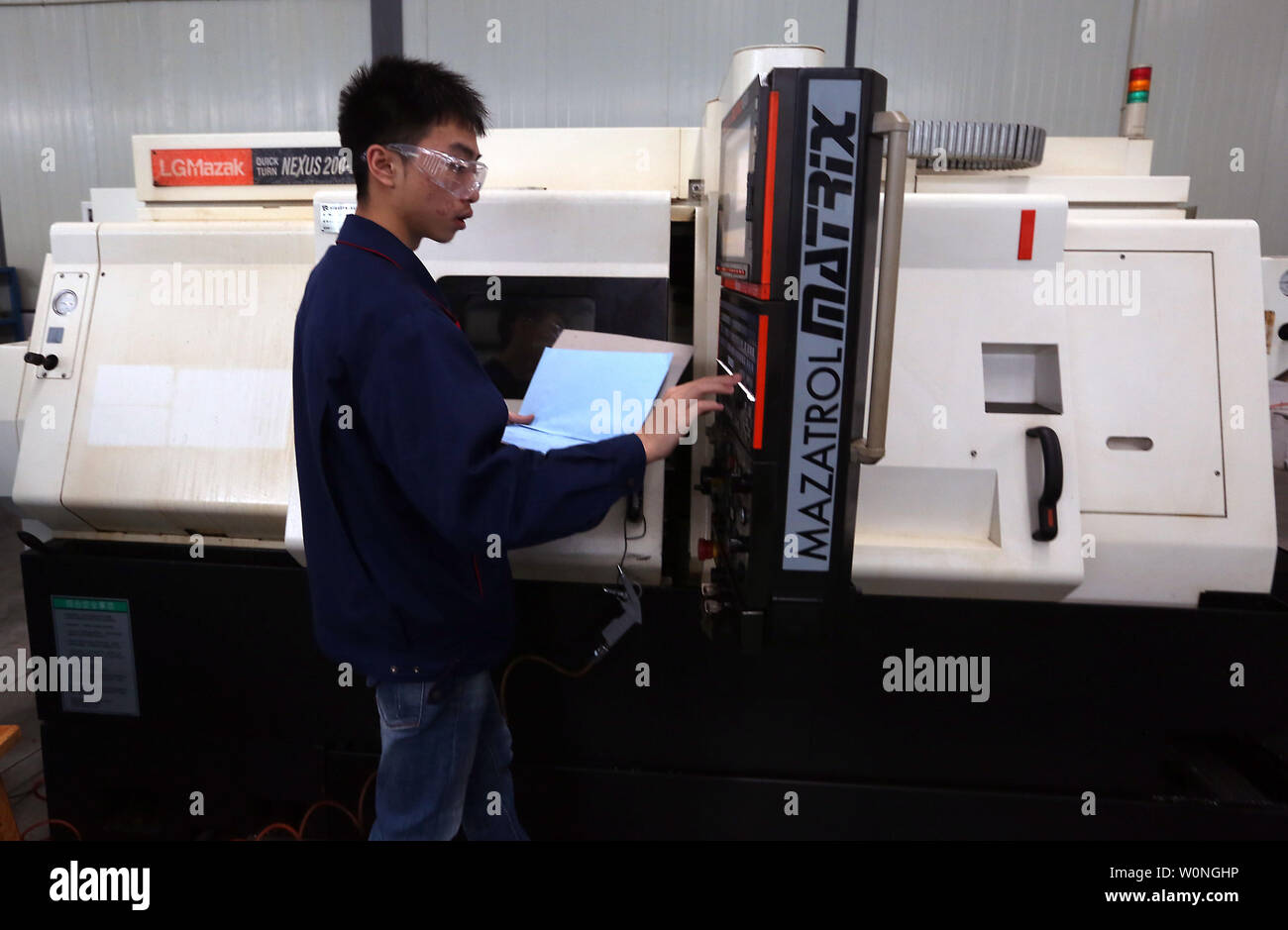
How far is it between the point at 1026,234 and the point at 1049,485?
21.7 inches

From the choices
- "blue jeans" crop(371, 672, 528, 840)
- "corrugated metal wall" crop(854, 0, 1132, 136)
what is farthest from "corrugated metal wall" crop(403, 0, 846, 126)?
"blue jeans" crop(371, 672, 528, 840)

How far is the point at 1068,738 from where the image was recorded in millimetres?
1752

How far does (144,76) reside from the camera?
5957 mm

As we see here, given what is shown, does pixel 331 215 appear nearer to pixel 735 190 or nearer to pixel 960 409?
pixel 735 190

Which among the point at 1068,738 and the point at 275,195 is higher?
the point at 275,195

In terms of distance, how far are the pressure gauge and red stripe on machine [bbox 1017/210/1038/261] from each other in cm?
238

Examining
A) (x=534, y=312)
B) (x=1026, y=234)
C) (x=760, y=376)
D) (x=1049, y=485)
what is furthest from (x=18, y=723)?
(x=1026, y=234)

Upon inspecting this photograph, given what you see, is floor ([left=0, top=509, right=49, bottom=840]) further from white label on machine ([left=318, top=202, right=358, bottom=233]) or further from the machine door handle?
the machine door handle

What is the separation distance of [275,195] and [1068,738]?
8.38 ft

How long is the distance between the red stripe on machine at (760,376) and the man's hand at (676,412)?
0.45 feet

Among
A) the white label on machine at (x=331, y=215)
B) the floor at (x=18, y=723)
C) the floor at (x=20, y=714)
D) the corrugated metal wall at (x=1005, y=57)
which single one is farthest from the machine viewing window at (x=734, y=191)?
the corrugated metal wall at (x=1005, y=57)

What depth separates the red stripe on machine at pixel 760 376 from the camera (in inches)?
45.8

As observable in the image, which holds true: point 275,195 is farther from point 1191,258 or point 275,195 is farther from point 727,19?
point 727,19

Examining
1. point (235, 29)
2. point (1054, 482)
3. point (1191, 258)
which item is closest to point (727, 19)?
point (235, 29)
